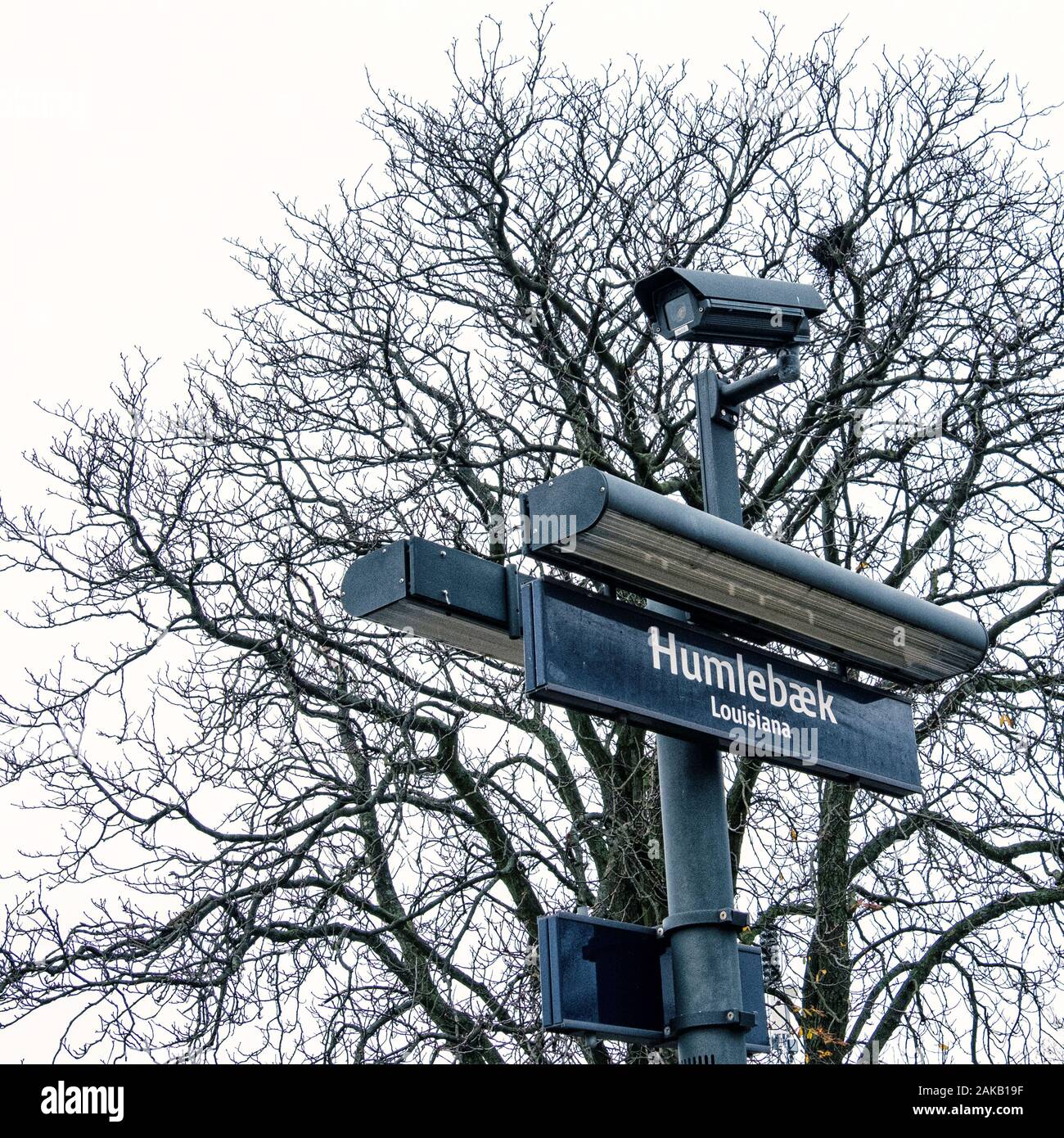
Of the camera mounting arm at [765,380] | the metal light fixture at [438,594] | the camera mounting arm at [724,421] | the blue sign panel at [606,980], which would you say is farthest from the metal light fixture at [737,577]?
the blue sign panel at [606,980]

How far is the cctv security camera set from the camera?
4.46 meters

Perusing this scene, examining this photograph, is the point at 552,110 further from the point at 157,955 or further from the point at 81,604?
the point at 157,955

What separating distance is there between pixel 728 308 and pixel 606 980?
78.7 inches

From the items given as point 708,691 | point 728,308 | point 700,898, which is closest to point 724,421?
point 728,308

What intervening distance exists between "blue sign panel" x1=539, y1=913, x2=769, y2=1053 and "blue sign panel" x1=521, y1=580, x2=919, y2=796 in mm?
550

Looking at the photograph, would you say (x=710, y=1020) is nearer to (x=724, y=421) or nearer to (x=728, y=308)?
(x=724, y=421)

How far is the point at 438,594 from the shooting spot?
3758mm

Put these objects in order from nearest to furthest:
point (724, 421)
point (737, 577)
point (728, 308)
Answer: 1. point (737, 577)
2. point (728, 308)
3. point (724, 421)

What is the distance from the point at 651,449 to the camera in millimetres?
10328

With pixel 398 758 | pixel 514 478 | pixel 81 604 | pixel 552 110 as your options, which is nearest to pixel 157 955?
pixel 398 758

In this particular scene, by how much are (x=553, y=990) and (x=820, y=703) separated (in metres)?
1.18

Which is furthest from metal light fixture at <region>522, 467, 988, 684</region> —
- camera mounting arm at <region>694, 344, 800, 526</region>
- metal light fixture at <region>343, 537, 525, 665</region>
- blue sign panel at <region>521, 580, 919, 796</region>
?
camera mounting arm at <region>694, 344, 800, 526</region>

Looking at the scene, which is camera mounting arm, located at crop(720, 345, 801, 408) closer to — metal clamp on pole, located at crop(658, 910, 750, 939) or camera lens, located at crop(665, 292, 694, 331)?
camera lens, located at crop(665, 292, 694, 331)

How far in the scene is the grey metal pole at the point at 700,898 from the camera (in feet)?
12.5
